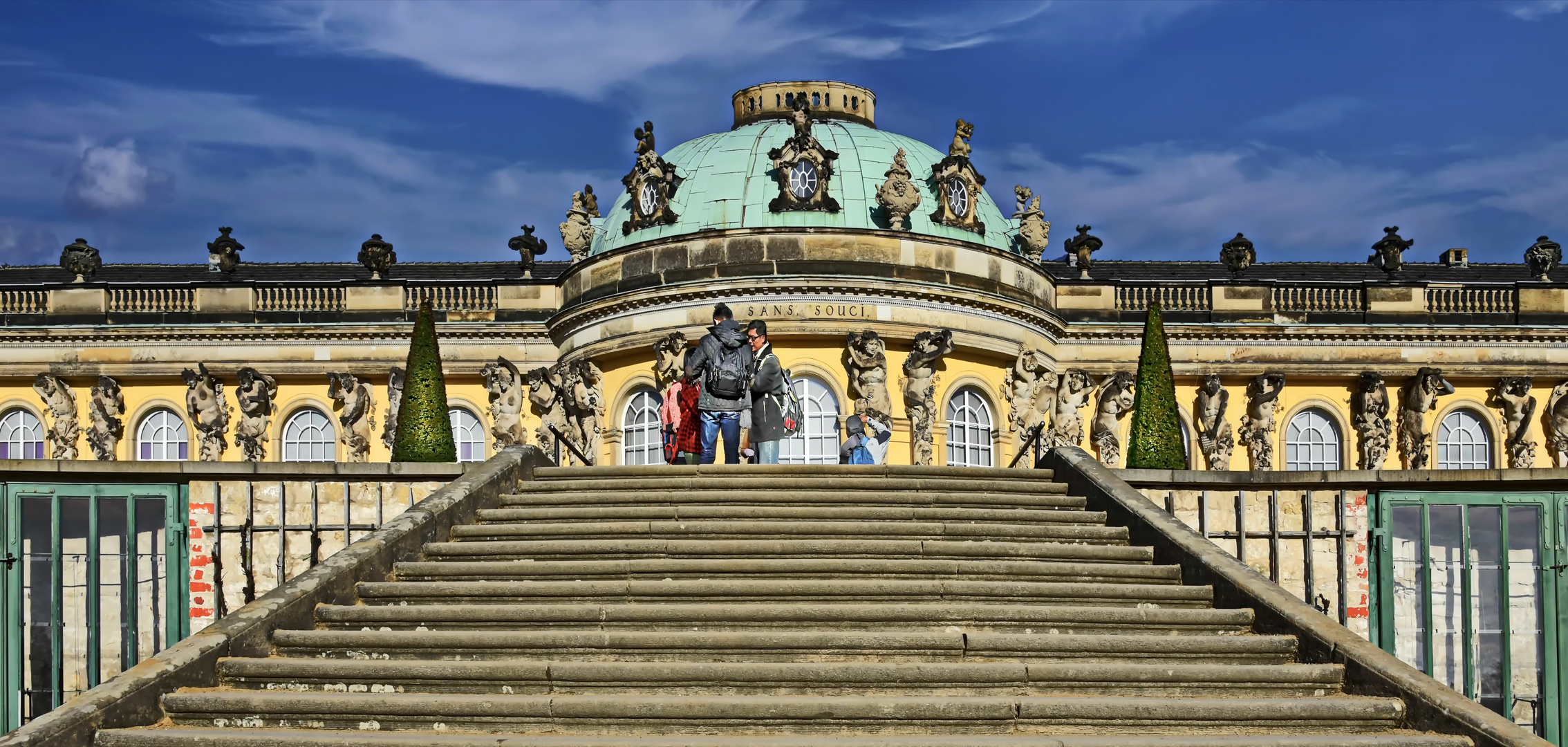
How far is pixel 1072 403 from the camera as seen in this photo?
117ft

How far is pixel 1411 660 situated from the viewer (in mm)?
18109

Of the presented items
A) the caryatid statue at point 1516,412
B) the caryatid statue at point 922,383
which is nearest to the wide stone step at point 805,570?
the caryatid statue at point 922,383

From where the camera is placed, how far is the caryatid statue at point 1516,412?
3644 cm

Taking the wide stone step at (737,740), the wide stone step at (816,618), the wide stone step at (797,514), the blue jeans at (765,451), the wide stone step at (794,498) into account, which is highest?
the blue jeans at (765,451)

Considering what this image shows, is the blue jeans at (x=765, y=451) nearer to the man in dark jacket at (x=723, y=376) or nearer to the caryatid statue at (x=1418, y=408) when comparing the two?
the man in dark jacket at (x=723, y=376)

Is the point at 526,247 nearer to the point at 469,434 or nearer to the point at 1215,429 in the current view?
the point at 469,434

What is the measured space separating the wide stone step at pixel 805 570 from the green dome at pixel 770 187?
56.4ft

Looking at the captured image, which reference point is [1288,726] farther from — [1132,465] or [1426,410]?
[1426,410]

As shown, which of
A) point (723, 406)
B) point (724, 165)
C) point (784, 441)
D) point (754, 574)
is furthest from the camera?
point (724, 165)

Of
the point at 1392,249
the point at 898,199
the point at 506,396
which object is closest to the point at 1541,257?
the point at 1392,249

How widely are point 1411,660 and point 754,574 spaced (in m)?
7.43

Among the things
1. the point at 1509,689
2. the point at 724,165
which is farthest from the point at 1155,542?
the point at 724,165

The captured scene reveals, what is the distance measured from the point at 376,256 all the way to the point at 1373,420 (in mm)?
21607

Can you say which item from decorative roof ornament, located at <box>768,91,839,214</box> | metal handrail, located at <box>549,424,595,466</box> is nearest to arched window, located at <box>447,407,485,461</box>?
metal handrail, located at <box>549,424,595,466</box>
